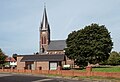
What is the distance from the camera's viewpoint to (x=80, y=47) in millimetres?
65750

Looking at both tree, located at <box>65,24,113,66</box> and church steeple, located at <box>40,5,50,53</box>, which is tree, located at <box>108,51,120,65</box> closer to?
church steeple, located at <box>40,5,50,53</box>

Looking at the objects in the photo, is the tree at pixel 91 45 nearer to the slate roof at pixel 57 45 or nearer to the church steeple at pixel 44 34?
the slate roof at pixel 57 45

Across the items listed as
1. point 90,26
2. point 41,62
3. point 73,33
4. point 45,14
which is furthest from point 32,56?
point 45,14

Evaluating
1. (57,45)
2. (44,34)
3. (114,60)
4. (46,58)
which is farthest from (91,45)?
(44,34)

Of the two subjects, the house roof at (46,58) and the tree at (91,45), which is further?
the house roof at (46,58)

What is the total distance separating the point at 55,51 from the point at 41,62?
1694 inches

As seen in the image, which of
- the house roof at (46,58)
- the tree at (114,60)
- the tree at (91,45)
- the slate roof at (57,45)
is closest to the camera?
the tree at (91,45)

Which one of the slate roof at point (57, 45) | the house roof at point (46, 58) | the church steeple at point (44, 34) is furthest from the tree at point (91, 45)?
the church steeple at point (44, 34)

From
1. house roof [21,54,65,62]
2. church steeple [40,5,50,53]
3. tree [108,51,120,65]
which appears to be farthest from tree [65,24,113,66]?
church steeple [40,5,50,53]

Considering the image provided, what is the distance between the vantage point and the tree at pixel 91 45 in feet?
211

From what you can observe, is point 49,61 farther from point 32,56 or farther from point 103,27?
point 103,27

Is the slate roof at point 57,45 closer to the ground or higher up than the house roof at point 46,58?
higher up

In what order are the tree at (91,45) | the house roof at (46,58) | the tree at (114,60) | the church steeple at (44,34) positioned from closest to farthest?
the tree at (91,45) → the house roof at (46,58) → the tree at (114,60) → the church steeple at (44,34)

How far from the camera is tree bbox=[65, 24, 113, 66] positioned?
64.3m
